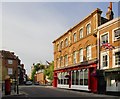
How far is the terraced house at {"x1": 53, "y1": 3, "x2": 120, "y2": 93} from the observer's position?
Answer: 32.7 m

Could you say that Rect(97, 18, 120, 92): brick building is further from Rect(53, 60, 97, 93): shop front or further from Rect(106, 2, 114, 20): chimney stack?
Rect(106, 2, 114, 20): chimney stack

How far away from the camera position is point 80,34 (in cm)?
4278

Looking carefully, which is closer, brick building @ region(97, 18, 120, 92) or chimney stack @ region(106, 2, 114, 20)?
brick building @ region(97, 18, 120, 92)

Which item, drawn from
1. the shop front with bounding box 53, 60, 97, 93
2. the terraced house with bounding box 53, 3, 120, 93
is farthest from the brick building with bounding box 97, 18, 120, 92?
the shop front with bounding box 53, 60, 97, 93

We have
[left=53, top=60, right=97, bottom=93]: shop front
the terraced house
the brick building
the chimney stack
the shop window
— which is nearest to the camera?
the brick building

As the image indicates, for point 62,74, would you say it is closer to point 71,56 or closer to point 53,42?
point 71,56

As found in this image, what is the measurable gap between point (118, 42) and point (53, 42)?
3065 centimetres

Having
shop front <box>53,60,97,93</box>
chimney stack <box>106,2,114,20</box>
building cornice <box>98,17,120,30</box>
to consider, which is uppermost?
chimney stack <box>106,2,114,20</box>

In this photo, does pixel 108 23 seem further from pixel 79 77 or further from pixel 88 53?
pixel 79 77

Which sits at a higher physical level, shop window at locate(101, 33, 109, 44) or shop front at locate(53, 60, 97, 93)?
shop window at locate(101, 33, 109, 44)

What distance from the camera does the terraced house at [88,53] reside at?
32.7 m

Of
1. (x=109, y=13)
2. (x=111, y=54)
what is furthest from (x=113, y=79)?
(x=109, y=13)

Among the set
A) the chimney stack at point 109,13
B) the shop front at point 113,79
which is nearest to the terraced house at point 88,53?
the chimney stack at point 109,13

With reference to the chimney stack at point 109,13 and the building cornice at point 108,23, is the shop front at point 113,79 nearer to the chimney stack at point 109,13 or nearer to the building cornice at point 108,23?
the building cornice at point 108,23
